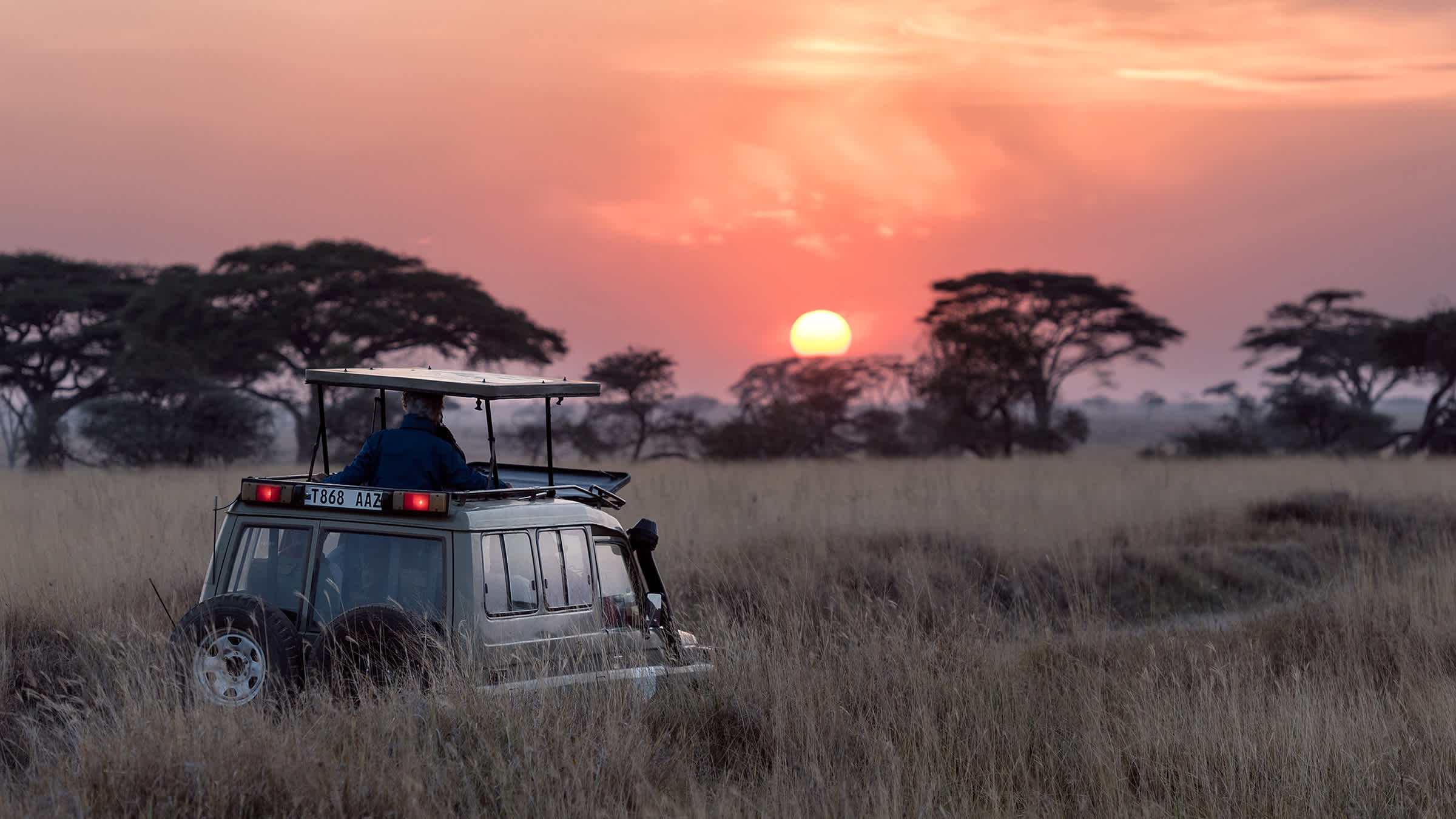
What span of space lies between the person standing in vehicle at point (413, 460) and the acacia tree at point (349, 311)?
25.4m

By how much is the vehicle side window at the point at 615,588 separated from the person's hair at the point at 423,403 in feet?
3.79

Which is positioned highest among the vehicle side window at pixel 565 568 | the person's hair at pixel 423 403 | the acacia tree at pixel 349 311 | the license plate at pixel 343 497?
the acacia tree at pixel 349 311

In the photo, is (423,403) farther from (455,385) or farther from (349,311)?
(349,311)

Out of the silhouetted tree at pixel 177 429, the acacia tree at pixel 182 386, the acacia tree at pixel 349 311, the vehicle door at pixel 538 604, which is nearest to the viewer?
the vehicle door at pixel 538 604

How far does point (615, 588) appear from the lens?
20.6ft

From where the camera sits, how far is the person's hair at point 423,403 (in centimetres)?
650

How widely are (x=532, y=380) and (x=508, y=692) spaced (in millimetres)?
1835

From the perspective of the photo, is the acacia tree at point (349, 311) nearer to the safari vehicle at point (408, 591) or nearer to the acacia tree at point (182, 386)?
the acacia tree at point (182, 386)

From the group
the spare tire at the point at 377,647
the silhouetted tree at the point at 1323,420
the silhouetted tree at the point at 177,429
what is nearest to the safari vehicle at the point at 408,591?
the spare tire at the point at 377,647

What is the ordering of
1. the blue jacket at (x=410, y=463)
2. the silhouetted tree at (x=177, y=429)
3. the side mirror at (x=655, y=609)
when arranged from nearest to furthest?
the blue jacket at (x=410, y=463) < the side mirror at (x=655, y=609) < the silhouetted tree at (x=177, y=429)

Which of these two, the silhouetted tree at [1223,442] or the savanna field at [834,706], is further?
the silhouetted tree at [1223,442]

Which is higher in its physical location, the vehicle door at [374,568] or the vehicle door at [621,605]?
the vehicle door at [374,568]

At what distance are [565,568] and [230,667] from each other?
1541 mm

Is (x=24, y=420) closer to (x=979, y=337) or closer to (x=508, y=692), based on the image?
(x=979, y=337)
